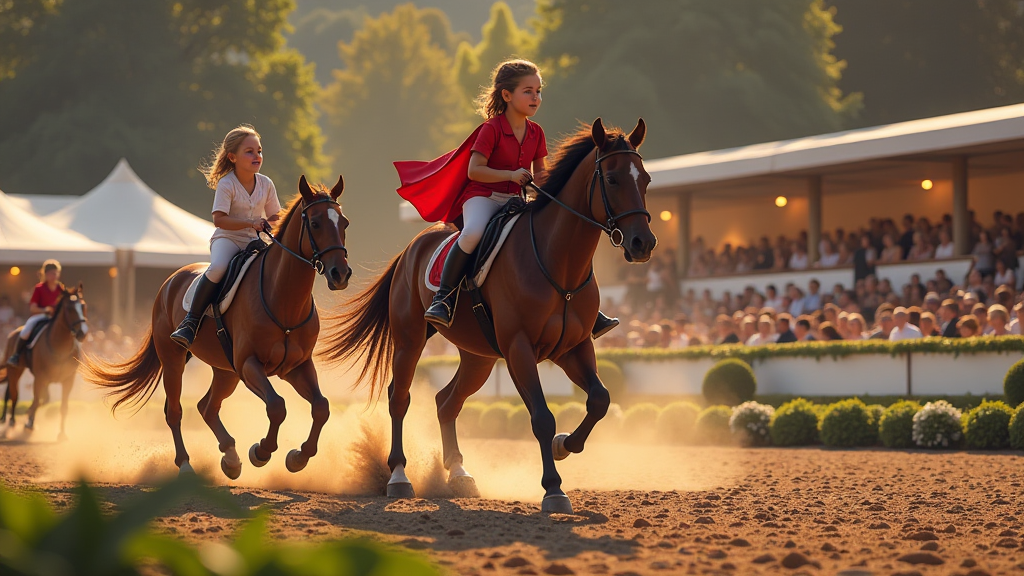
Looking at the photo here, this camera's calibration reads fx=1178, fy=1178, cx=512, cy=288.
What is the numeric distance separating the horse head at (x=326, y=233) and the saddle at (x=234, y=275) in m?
0.73

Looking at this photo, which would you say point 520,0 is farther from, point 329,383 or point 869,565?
point 869,565

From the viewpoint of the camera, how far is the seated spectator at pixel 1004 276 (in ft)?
53.9

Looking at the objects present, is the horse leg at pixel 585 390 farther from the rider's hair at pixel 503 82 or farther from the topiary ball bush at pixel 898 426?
the topiary ball bush at pixel 898 426

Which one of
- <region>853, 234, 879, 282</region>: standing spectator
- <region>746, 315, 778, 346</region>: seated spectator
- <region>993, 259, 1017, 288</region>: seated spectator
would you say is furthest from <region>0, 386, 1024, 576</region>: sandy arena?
<region>853, 234, 879, 282</region>: standing spectator

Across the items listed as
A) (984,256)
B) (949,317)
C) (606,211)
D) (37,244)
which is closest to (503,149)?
(606,211)

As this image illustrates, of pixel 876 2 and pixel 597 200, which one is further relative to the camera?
pixel 876 2

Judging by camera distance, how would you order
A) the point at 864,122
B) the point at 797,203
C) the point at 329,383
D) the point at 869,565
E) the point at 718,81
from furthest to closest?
the point at 864,122
the point at 718,81
the point at 797,203
the point at 329,383
the point at 869,565

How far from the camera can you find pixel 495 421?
16.4 meters

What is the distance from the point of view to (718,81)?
134 feet

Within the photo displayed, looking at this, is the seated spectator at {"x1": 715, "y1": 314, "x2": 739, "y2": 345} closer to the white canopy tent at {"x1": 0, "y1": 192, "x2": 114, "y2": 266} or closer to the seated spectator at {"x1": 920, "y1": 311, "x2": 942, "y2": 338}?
the seated spectator at {"x1": 920, "y1": 311, "x2": 942, "y2": 338}

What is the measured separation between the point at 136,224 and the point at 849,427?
1929 cm

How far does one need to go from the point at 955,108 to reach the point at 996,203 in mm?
22567

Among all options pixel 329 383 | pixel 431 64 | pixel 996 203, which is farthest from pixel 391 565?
pixel 431 64

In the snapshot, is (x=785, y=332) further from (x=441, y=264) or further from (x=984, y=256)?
(x=441, y=264)
